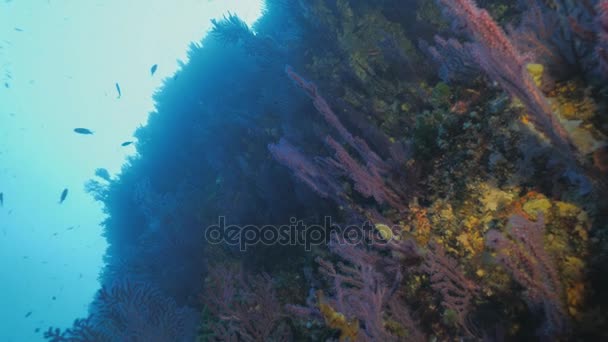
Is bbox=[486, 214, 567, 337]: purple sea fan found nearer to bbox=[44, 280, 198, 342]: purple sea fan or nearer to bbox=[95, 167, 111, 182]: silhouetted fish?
bbox=[44, 280, 198, 342]: purple sea fan

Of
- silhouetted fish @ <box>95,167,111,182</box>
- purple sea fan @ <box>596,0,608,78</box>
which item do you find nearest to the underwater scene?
purple sea fan @ <box>596,0,608,78</box>

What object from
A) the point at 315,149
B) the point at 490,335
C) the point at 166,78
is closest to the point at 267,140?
the point at 315,149

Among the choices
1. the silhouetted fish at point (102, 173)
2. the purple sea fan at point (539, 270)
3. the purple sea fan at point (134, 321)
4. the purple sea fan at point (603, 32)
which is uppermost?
the silhouetted fish at point (102, 173)

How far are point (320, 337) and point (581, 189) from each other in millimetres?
2560

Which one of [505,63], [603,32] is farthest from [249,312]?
[603,32]

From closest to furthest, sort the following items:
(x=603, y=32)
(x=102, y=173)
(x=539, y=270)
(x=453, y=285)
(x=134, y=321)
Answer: (x=603, y=32), (x=539, y=270), (x=453, y=285), (x=134, y=321), (x=102, y=173)

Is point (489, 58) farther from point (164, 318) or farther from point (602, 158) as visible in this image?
point (164, 318)

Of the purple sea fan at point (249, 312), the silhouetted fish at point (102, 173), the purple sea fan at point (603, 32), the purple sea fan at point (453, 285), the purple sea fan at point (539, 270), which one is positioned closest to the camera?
the purple sea fan at point (603, 32)

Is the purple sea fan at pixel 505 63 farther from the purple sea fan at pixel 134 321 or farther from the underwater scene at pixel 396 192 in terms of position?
the purple sea fan at pixel 134 321

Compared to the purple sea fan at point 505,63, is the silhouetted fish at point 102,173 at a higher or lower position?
higher

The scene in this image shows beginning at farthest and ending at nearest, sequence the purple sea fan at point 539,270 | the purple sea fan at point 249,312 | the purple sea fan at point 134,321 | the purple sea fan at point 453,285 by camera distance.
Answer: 1. the purple sea fan at point 134,321
2. the purple sea fan at point 249,312
3. the purple sea fan at point 453,285
4. the purple sea fan at point 539,270

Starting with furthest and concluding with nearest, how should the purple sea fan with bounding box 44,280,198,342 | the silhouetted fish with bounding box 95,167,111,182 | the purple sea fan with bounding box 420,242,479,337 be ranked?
the silhouetted fish with bounding box 95,167,111,182 < the purple sea fan with bounding box 44,280,198,342 < the purple sea fan with bounding box 420,242,479,337

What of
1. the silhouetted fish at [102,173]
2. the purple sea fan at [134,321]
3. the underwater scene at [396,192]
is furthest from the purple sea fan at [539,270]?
the silhouetted fish at [102,173]

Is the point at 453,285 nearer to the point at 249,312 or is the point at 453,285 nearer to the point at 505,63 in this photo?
the point at 505,63
